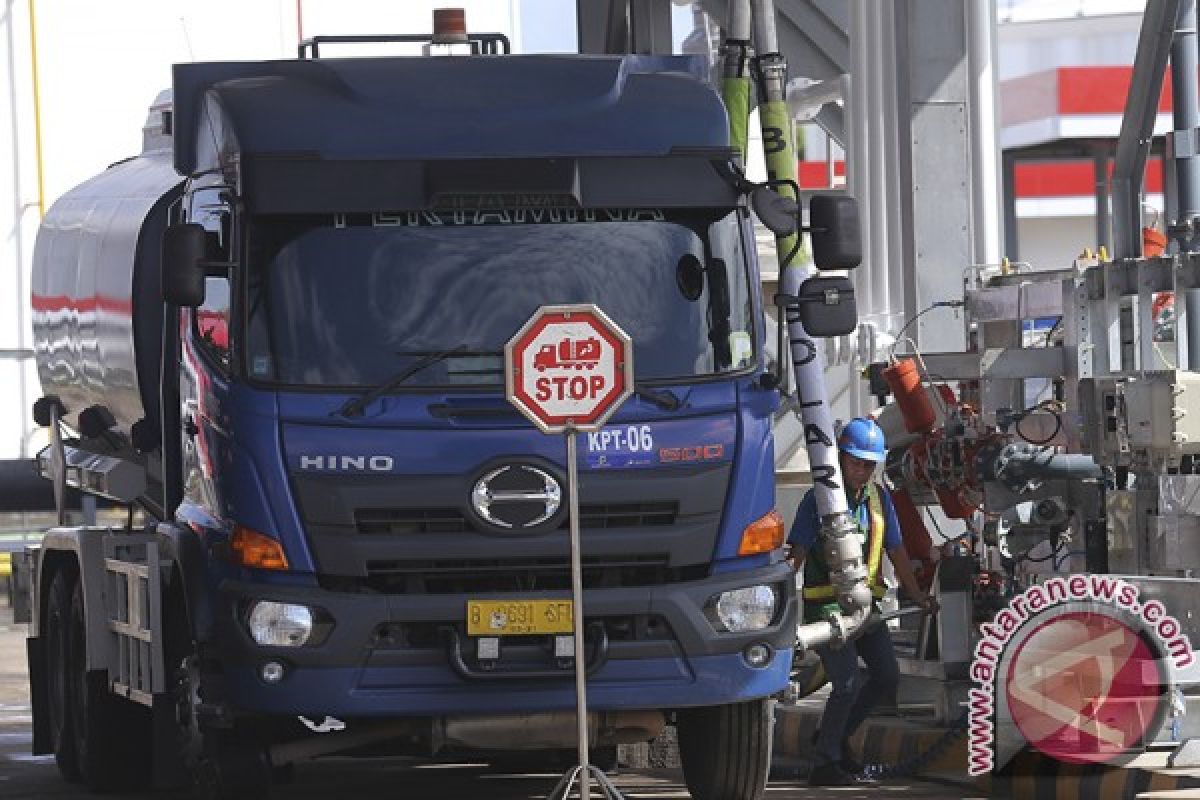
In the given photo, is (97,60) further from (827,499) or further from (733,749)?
(733,749)

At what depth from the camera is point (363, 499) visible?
10.2 m

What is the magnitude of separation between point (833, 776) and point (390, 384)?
326cm

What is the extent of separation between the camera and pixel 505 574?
10.3 m

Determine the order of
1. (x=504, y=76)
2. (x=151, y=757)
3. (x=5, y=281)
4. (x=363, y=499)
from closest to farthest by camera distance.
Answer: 1. (x=363, y=499)
2. (x=504, y=76)
3. (x=151, y=757)
4. (x=5, y=281)

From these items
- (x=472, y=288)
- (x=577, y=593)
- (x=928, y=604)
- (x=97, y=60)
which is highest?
(x=97, y=60)

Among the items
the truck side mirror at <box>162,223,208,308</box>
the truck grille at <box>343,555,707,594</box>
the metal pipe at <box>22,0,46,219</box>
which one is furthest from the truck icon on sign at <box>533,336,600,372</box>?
the metal pipe at <box>22,0,46,219</box>

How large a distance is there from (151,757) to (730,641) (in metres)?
3.50

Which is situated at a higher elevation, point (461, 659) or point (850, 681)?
point (461, 659)

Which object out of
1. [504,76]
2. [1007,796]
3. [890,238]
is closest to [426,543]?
[504,76]

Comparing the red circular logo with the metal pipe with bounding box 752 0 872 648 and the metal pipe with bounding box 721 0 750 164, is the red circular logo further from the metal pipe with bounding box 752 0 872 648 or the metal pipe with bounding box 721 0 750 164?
the metal pipe with bounding box 721 0 750 164

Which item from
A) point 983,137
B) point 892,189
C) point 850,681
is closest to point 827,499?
point 850,681

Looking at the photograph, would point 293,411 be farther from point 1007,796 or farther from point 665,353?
point 1007,796

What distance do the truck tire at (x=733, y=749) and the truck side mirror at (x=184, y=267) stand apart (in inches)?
99.4

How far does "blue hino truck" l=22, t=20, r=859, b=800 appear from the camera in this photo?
10242mm
